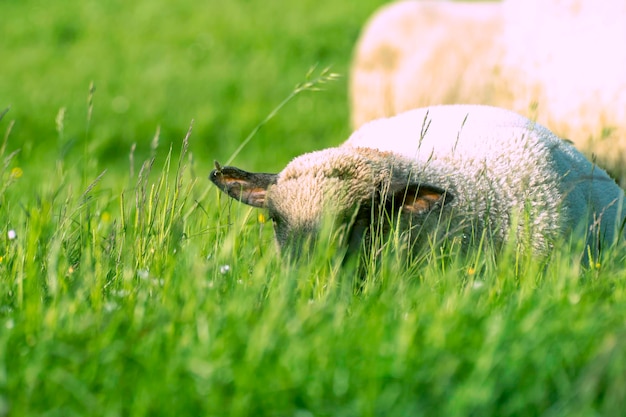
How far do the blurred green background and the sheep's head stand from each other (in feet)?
17.5

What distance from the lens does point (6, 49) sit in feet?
47.3

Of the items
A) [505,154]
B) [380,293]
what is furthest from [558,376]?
[505,154]

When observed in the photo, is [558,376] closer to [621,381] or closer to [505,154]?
[621,381]

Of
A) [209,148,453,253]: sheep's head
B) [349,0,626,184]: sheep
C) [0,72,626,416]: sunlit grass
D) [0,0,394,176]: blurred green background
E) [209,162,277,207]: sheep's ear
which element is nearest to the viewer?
[0,72,626,416]: sunlit grass

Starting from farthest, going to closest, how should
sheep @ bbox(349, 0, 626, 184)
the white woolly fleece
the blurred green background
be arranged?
the blurred green background
sheep @ bbox(349, 0, 626, 184)
the white woolly fleece

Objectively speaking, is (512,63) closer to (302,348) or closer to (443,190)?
(443,190)

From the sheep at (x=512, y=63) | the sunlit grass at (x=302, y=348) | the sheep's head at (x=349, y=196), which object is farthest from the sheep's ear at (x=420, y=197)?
the sheep at (x=512, y=63)

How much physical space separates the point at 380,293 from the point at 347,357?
70cm

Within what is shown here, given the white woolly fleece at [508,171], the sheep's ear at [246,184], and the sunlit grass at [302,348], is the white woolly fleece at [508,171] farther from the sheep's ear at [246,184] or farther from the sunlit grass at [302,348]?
the sunlit grass at [302,348]

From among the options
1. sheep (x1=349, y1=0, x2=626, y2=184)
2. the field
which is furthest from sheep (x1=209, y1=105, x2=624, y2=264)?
sheep (x1=349, y1=0, x2=626, y2=184)

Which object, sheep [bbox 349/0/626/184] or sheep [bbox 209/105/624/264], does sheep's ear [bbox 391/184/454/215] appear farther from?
sheep [bbox 349/0/626/184]

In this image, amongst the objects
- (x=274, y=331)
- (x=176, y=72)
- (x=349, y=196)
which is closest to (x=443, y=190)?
(x=349, y=196)

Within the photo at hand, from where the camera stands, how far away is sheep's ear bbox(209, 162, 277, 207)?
14.0 ft

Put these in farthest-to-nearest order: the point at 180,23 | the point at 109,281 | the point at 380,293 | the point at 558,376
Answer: the point at 180,23 → the point at 109,281 → the point at 380,293 → the point at 558,376
